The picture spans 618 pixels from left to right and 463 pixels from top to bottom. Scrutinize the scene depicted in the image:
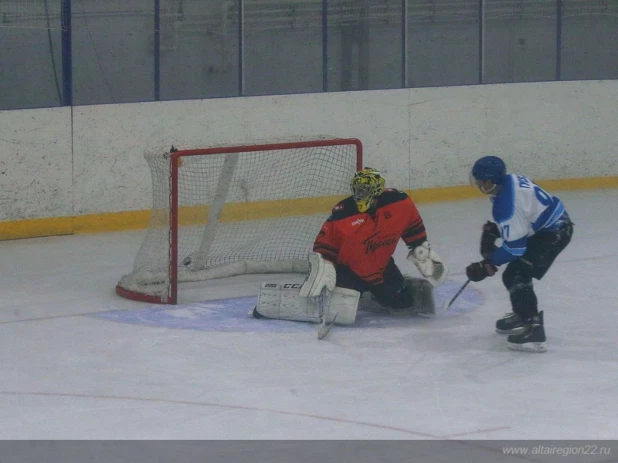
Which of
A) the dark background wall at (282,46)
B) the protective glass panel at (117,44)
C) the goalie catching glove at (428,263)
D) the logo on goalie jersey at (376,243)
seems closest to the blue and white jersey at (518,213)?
the goalie catching glove at (428,263)

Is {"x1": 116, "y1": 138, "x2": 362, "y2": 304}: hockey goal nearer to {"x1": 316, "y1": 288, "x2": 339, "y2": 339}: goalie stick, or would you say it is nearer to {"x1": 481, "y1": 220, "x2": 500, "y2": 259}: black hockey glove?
{"x1": 316, "y1": 288, "x2": 339, "y2": 339}: goalie stick

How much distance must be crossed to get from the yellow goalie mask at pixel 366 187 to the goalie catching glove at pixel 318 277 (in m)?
0.37

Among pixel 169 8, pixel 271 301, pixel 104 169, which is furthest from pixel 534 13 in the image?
pixel 271 301

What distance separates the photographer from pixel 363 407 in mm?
5184

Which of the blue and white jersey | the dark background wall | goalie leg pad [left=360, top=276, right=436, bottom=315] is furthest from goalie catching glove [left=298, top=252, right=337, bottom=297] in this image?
the dark background wall

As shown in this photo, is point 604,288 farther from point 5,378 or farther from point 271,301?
point 5,378

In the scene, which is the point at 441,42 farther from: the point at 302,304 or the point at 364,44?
the point at 302,304

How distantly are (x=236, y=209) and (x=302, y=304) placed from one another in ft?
8.35

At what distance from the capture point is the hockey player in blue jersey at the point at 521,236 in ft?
19.0

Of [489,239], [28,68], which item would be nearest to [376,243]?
[489,239]

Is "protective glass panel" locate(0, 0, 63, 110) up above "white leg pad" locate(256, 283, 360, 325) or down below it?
above

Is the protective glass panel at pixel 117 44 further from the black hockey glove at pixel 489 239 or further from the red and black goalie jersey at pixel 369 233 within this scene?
the black hockey glove at pixel 489 239

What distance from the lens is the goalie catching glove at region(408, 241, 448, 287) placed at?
6609mm

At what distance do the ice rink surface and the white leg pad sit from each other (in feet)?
0.22
